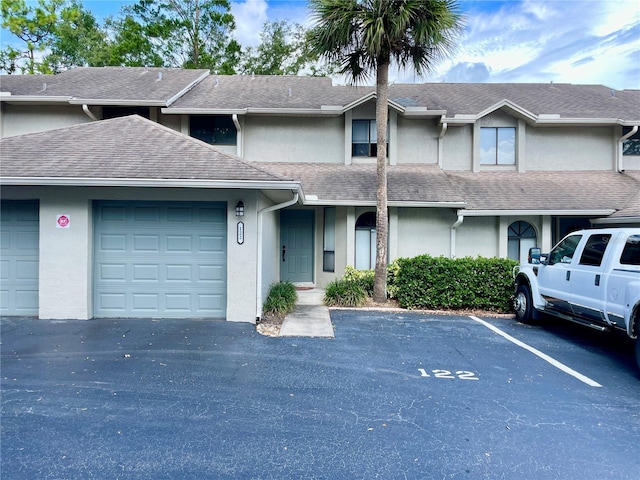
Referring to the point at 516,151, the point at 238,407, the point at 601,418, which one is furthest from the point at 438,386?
the point at 516,151

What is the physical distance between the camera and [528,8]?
13.2m

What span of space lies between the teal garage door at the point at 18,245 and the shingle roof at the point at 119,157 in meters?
0.98

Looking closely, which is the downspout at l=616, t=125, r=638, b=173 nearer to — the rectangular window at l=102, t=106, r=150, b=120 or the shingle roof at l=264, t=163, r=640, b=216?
the shingle roof at l=264, t=163, r=640, b=216

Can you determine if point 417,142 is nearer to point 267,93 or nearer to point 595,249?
point 267,93

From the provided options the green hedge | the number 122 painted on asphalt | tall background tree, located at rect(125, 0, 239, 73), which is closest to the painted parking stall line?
the green hedge

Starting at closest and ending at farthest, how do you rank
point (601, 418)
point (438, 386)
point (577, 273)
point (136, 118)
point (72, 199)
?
point (601, 418), point (438, 386), point (577, 273), point (72, 199), point (136, 118)

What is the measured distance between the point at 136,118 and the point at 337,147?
6469 millimetres

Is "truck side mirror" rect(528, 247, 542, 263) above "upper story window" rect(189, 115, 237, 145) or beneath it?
beneath

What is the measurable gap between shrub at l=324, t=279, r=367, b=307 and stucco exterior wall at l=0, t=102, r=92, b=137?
10.6 metres

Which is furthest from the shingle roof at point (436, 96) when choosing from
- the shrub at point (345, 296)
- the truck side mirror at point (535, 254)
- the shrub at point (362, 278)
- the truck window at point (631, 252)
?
the truck window at point (631, 252)

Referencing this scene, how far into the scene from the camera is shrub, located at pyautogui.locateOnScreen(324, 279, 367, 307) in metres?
9.32

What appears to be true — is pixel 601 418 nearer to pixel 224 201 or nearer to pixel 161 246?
pixel 224 201

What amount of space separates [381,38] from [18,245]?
9.33 m

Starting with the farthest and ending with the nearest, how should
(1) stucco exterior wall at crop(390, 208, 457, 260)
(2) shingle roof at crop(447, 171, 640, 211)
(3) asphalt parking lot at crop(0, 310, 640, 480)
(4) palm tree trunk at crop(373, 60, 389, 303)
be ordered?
(1) stucco exterior wall at crop(390, 208, 457, 260), (2) shingle roof at crop(447, 171, 640, 211), (4) palm tree trunk at crop(373, 60, 389, 303), (3) asphalt parking lot at crop(0, 310, 640, 480)
